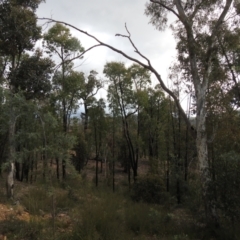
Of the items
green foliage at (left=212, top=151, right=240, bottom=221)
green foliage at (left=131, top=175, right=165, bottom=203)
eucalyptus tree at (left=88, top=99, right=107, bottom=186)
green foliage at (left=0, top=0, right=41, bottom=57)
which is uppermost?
green foliage at (left=0, top=0, right=41, bottom=57)

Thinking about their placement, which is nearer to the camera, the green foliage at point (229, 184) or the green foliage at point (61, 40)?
the green foliage at point (229, 184)

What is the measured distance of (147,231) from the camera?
8219mm

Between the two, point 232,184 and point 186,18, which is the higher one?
point 186,18

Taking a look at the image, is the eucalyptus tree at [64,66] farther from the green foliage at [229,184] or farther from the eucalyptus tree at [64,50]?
the green foliage at [229,184]

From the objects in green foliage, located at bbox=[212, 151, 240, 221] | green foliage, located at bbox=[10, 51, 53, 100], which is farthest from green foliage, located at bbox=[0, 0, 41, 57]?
green foliage, located at bbox=[212, 151, 240, 221]

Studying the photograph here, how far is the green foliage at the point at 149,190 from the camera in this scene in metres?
15.9

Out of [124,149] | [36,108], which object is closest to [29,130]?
[36,108]

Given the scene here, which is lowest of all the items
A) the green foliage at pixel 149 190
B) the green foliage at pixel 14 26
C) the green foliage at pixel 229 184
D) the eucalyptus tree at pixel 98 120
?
the green foliage at pixel 149 190

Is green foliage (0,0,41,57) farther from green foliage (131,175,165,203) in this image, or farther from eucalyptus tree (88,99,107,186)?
eucalyptus tree (88,99,107,186)

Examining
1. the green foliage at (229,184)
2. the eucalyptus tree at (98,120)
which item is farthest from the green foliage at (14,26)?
the eucalyptus tree at (98,120)

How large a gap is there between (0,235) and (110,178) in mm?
17581

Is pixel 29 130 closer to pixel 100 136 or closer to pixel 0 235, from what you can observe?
pixel 0 235

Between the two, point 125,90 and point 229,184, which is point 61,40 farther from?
point 229,184

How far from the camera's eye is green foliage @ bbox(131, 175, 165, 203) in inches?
626
